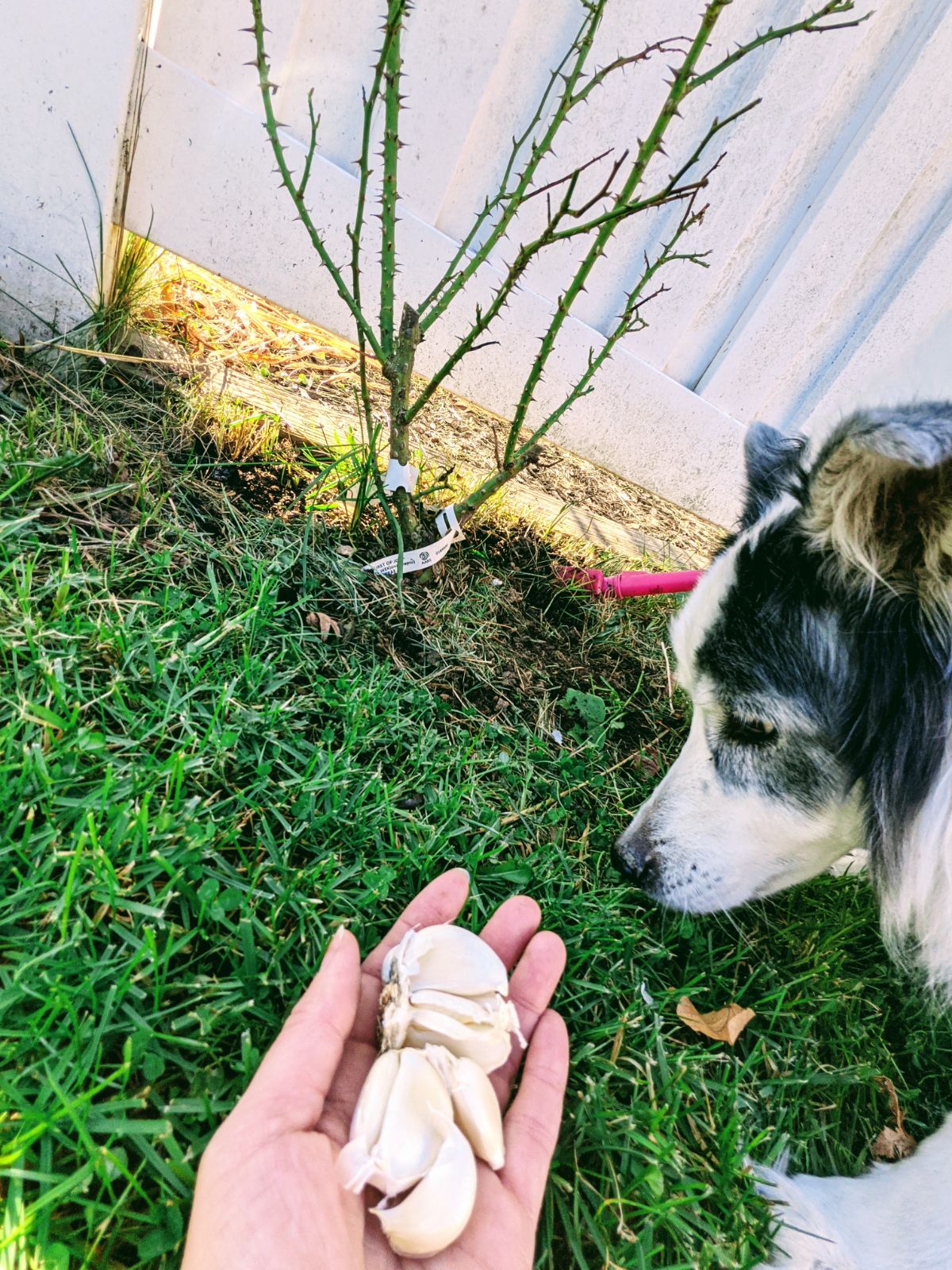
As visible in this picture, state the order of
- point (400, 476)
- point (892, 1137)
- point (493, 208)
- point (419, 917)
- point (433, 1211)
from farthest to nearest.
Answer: point (400, 476)
point (493, 208)
point (892, 1137)
point (419, 917)
point (433, 1211)

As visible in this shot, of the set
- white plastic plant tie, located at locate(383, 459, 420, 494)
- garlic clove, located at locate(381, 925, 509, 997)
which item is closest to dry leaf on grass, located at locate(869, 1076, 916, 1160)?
garlic clove, located at locate(381, 925, 509, 997)

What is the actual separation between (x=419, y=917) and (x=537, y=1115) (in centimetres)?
41

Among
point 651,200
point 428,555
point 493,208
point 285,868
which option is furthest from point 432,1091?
point 493,208

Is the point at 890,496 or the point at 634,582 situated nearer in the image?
the point at 890,496

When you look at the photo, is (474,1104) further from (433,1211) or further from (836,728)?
(836,728)

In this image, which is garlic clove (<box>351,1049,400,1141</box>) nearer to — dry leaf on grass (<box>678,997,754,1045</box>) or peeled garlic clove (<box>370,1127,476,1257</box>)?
peeled garlic clove (<box>370,1127,476,1257</box>)

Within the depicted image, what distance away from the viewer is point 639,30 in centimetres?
285

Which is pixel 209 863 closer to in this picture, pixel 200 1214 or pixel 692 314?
pixel 200 1214

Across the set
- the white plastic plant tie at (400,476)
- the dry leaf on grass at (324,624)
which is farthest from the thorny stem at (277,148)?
the dry leaf on grass at (324,624)

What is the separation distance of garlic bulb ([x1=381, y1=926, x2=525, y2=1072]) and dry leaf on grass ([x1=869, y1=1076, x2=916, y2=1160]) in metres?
1.06

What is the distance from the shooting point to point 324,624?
2.23m

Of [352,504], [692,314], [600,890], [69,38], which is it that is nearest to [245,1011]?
[600,890]

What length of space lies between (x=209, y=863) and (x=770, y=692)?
130 cm

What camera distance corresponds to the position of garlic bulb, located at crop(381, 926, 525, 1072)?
1.37 meters
